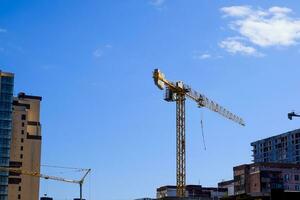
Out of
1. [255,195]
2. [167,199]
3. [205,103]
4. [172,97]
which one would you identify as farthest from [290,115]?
[205,103]

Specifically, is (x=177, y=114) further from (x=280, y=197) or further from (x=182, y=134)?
(x=280, y=197)

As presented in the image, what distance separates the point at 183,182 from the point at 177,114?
18544 mm

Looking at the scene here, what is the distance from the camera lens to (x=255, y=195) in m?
118

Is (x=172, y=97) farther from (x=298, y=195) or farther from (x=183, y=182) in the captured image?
(x=298, y=195)

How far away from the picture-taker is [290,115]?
4579 inches

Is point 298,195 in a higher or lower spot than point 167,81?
lower

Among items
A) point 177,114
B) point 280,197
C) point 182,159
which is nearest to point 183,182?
point 182,159

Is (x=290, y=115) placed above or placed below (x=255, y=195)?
above

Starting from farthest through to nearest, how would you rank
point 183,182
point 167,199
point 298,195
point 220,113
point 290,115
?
1. point 220,113
2. point 183,182
3. point 167,199
4. point 290,115
5. point 298,195

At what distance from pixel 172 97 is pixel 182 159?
16.7m

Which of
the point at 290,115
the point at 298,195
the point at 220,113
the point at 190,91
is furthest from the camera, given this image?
the point at 220,113

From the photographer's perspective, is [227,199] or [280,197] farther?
[227,199]

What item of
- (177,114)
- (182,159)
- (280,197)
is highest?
(177,114)

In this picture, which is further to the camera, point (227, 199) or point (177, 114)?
point (177, 114)
